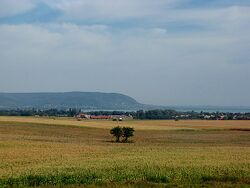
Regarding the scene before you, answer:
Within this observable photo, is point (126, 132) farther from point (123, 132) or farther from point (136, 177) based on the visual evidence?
point (136, 177)

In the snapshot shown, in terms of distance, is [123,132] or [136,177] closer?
[136,177]

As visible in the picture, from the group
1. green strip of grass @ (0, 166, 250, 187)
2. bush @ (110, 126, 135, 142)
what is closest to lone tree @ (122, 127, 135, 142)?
bush @ (110, 126, 135, 142)

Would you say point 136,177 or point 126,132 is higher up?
point 126,132

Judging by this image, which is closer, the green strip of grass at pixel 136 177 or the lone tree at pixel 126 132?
the green strip of grass at pixel 136 177

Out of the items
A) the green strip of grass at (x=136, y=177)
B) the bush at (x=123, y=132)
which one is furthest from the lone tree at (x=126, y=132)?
the green strip of grass at (x=136, y=177)

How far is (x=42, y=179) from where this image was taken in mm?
24844

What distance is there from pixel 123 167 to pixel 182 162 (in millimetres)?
5617

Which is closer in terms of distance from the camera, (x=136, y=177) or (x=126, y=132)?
(x=136, y=177)

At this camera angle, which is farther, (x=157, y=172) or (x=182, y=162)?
(x=182, y=162)

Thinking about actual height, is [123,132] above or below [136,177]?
above

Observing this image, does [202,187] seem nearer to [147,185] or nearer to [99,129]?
[147,185]

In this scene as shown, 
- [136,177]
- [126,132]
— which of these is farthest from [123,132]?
[136,177]

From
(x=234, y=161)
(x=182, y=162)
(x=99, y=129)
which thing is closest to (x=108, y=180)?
A: (x=182, y=162)

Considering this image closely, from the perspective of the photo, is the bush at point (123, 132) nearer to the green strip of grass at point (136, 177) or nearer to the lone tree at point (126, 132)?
the lone tree at point (126, 132)
